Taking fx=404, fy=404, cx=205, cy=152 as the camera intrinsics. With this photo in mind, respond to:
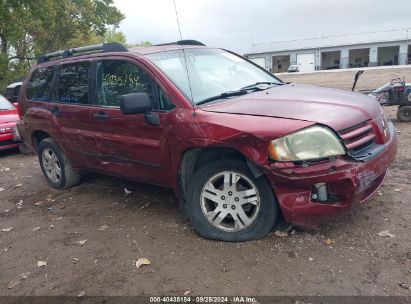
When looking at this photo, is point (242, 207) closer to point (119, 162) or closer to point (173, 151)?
point (173, 151)

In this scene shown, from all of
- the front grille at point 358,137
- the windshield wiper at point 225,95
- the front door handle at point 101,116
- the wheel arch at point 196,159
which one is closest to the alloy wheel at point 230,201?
the wheel arch at point 196,159

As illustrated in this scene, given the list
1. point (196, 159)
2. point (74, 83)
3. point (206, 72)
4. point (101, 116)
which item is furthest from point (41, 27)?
point (196, 159)

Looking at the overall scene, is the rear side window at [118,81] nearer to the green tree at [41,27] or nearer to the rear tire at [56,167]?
the rear tire at [56,167]

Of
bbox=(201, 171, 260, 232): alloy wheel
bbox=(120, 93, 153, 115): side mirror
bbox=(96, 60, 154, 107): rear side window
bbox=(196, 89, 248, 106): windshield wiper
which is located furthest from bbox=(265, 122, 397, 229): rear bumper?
bbox=(96, 60, 154, 107): rear side window

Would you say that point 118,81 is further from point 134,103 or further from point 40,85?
point 40,85

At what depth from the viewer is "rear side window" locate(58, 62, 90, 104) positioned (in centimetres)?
490

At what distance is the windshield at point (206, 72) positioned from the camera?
402 centimetres

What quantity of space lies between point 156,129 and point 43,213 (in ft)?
6.97

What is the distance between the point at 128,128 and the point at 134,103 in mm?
579

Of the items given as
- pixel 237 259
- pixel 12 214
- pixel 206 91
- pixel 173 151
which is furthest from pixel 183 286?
pixel 12 214

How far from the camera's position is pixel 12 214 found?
17.0ft

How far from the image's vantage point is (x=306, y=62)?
6272cm

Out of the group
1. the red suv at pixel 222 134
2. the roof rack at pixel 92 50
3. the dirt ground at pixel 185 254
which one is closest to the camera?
the dirt ground at pixel 185 254

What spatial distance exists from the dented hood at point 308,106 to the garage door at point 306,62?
60524 mm
